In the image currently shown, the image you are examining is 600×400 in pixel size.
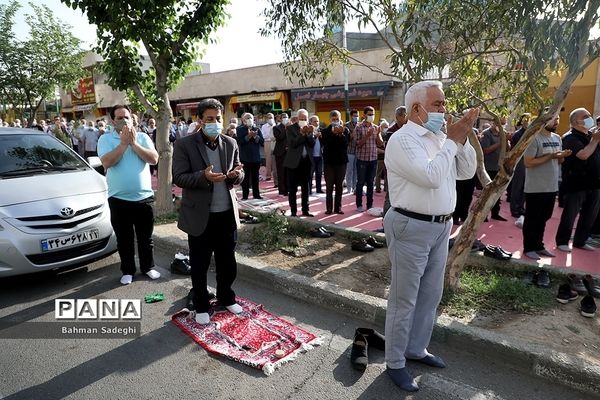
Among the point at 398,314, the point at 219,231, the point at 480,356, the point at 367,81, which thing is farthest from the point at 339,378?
the point at 367,81

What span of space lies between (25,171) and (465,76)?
5273 mm

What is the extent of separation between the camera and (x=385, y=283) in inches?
176

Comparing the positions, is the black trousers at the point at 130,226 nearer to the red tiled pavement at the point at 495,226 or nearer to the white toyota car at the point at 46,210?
the white toyota car at the point at 46,210

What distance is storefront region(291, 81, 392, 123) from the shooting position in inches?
695

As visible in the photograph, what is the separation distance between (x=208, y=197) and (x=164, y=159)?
422 centimetres

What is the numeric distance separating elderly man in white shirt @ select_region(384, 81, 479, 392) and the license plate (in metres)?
3.45

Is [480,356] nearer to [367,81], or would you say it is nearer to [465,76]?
[465,76]

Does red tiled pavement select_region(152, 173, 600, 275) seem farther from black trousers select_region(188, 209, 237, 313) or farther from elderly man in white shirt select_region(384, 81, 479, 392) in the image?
black trousers select_region(188, 209, 237, 313)

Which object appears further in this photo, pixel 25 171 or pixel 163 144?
pixel 163 144


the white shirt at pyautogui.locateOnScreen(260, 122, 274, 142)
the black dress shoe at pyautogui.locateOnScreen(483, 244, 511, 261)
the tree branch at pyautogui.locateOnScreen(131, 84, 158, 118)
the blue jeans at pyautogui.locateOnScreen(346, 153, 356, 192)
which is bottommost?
the black dress shoe at pyautogui.locateOnScreen(483, 244, 511, 261)

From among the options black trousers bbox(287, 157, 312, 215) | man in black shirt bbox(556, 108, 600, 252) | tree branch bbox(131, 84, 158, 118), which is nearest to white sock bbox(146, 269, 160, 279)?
black trousers bbox(287, 157, 312, 215)

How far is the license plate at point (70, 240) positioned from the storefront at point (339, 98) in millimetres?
14935

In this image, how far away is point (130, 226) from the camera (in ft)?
15.1

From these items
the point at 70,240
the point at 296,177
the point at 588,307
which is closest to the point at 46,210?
the point at 70,240
